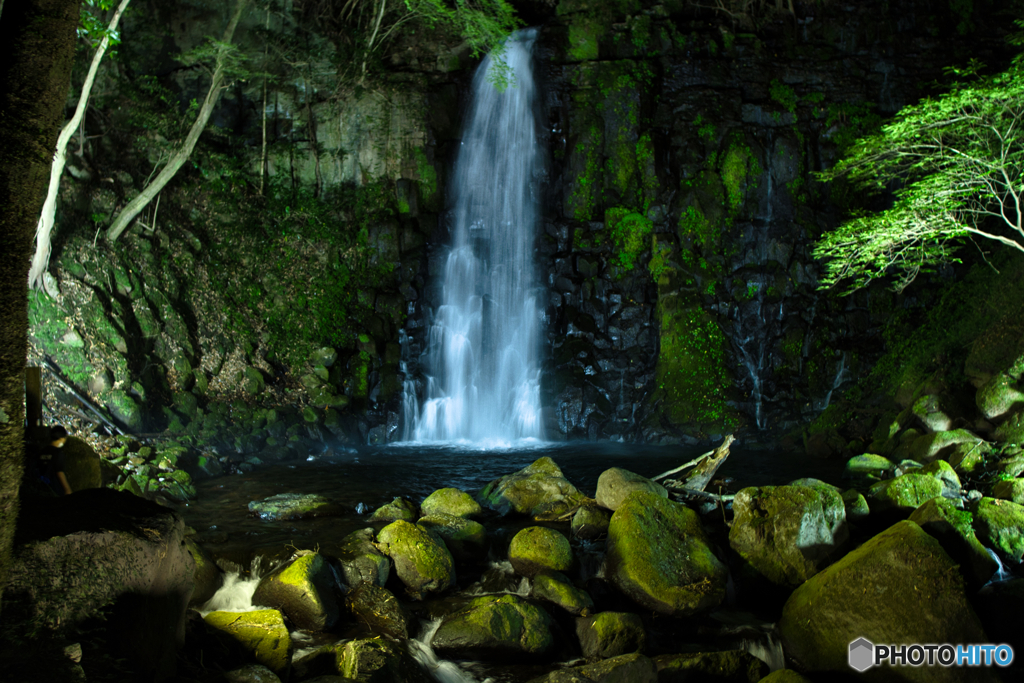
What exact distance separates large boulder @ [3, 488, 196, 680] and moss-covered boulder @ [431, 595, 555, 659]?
2.48 meters

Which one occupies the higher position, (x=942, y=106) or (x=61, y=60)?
(x=942, y=106)

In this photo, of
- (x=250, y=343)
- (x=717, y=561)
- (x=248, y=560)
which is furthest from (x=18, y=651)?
(x=250, y=343)

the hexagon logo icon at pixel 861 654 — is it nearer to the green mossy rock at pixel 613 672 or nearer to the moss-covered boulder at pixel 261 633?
the green mossy rock at pixel 613 672

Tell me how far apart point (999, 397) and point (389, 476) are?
38.7ft

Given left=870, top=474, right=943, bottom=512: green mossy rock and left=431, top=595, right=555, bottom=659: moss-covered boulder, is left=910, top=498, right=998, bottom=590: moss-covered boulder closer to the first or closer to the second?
left=870, top=474, right=943, bottom=512: green mossy rock

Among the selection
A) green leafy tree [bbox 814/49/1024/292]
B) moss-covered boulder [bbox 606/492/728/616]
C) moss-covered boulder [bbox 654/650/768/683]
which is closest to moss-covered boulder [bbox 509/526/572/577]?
moss-covered boulder [bbox 606/492/728/616]

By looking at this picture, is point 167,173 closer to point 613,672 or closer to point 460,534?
point 460,534

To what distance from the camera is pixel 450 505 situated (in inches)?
339

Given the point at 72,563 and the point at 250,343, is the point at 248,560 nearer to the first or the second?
the point at 72,563

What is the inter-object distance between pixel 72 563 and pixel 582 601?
15.3 ft

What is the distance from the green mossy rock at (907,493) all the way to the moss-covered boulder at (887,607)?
8.08 ft

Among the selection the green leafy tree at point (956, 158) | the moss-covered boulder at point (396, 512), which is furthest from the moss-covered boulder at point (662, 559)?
the green leafy tree at point (956, 158)

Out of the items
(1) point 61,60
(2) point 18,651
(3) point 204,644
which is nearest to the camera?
(1) point 61,60

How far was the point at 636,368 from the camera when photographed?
1784 cm
